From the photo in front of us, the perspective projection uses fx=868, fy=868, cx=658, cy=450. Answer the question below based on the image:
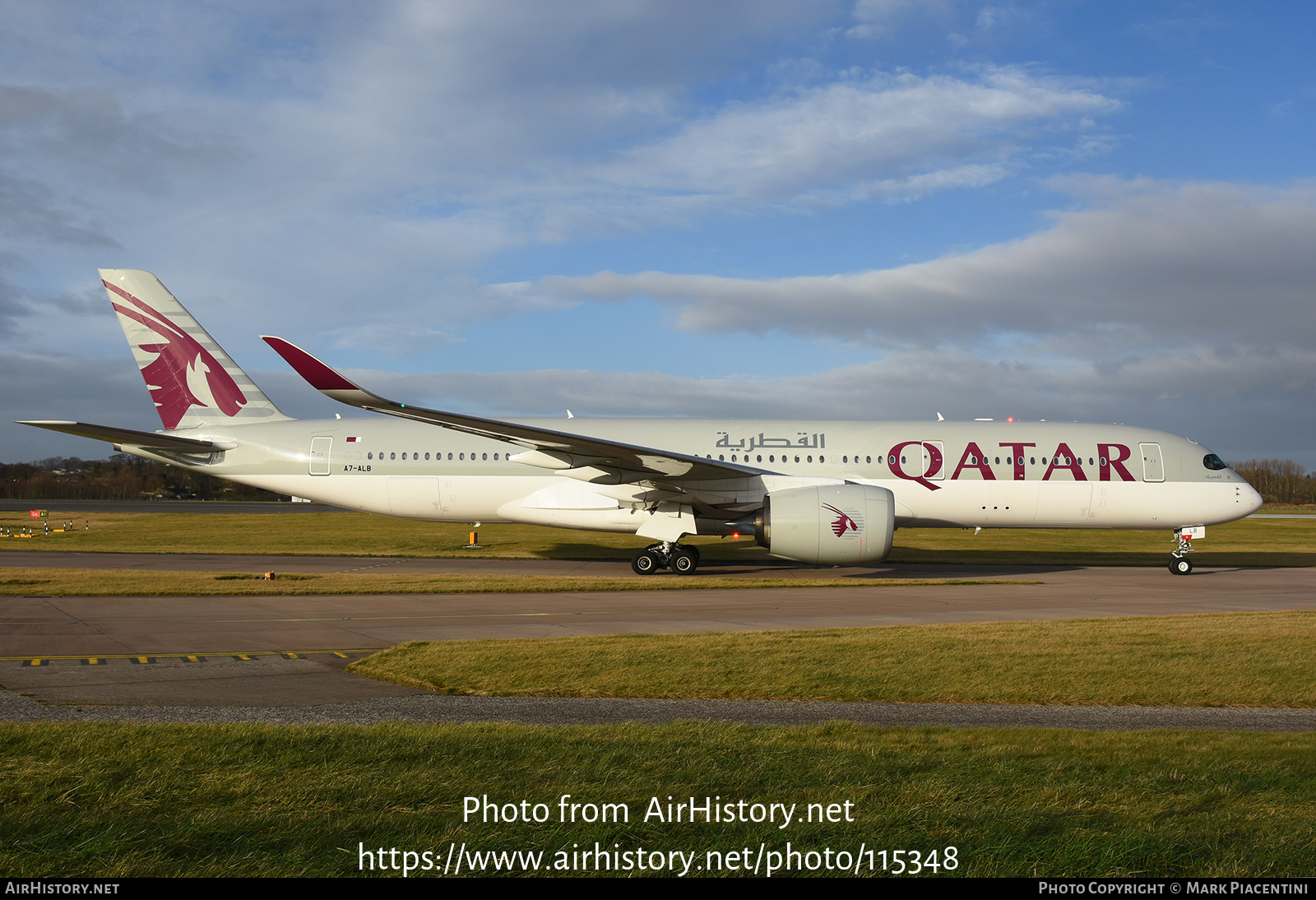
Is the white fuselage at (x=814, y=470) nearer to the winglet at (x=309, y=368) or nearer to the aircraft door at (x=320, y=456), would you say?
the aircraft door at (x=320, y=456)

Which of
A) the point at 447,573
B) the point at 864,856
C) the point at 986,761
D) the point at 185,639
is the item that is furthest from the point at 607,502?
the point at 864,856

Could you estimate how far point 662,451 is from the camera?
20.8 meters

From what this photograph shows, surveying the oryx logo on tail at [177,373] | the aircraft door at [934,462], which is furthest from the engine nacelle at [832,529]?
the oryx logo on tail at [177,373]

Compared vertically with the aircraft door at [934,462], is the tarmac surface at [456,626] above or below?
below

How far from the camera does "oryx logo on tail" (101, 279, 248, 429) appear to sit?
2266cm

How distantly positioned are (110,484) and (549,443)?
85.4 m

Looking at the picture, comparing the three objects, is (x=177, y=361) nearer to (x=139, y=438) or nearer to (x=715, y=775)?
(x=139, y=438)

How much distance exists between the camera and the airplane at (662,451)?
21266 millimetres

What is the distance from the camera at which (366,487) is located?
22.6 meters

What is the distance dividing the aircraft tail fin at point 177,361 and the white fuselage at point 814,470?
0.56m

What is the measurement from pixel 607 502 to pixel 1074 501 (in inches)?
466

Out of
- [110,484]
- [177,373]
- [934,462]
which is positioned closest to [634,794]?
[934,462]

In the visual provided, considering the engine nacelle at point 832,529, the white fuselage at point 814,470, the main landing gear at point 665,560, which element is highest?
the white fuselage at point 814,470

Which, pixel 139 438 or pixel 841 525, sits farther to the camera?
pixel 139 438
